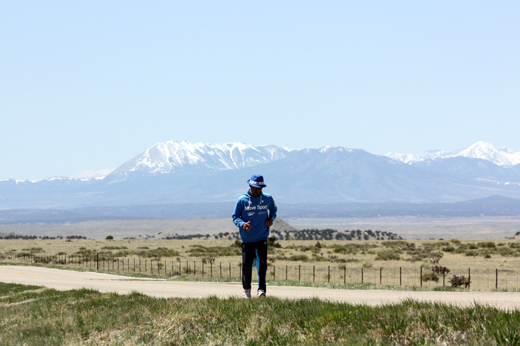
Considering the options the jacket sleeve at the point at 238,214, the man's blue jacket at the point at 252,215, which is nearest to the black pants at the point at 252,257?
the man's blue jacket at the point at 252,215

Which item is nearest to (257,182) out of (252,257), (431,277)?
(252,257)

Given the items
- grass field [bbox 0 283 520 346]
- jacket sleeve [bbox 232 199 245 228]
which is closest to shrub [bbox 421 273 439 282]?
jacket sleeve [bbox 232 199 245 228]

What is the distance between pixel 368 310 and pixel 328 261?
47832 millimetres

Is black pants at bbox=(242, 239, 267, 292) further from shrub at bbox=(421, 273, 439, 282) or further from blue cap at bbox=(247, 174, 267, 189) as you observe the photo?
shrub at bbox=(421, 273, 439, 282)

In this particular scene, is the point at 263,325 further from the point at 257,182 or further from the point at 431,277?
the point at 431,277

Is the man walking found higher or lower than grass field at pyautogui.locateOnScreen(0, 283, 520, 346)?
higher

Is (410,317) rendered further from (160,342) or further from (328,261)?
(328,261)

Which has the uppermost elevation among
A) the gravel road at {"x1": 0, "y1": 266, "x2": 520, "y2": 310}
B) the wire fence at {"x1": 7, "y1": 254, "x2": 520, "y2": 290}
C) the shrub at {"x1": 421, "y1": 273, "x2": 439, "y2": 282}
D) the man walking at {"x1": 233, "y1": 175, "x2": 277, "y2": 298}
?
the man walking at {"x1": 233, "y1": 175, "x2": 277, "y2": 298}

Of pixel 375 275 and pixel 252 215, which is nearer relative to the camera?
pixel 252 215

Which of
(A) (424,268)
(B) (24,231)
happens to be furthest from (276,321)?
(B) (24,231)

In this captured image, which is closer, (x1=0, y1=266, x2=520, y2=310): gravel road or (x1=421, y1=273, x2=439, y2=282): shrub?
(x1=0, y1=266, x2=520, y2=310): gravel road

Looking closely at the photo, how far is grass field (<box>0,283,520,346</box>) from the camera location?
6086 millimetres

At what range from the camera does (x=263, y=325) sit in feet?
24.5

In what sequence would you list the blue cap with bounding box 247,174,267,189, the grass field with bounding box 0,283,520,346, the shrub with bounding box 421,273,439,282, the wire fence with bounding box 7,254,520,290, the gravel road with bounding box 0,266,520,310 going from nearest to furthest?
the grass field with bounding box 0,283,520,346 → the blue cap with bounding box 247,174,267,189 → the gravel road with bounding box 0,266,520,310 → the wire fence with bounding box 7,254,520,290 → the shrub with bounding box 421,273,439,282
